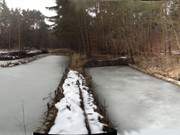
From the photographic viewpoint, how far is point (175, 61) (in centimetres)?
1753

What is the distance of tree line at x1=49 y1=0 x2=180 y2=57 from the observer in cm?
2273

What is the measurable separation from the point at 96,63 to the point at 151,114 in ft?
47.9

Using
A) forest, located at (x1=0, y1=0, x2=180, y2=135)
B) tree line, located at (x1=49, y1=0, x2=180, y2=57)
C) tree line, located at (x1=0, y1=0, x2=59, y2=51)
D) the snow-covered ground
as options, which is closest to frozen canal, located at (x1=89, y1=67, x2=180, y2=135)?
forest, located at (x1=0, y1=0, x2=180, y2=135)

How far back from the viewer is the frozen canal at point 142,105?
22.6ft

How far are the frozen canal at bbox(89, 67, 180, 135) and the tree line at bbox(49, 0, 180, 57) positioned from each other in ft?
30.0

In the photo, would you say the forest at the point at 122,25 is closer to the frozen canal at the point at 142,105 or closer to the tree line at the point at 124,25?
the tree line at the point at 124,25

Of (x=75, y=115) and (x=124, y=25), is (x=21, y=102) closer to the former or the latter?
(x=75, y=115)

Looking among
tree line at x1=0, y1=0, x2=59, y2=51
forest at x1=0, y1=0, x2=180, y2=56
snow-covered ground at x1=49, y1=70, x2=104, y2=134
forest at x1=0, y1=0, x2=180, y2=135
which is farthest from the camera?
tree line at x1=0, y1=0, x2=59, y2=51

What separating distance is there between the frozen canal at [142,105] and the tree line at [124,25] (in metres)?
9.14

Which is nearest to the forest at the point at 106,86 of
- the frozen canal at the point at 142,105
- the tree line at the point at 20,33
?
the frozen canal at the point at 142,105

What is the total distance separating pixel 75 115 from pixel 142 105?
3.12 m

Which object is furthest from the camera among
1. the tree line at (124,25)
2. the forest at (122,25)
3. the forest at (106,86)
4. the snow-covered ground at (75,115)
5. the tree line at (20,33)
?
the tree line at (20,33)

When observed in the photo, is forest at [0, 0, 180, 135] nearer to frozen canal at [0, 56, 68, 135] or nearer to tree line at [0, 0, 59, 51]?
frozen canal at [0, 56, 68, 135]

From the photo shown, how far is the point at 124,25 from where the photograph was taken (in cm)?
2577
